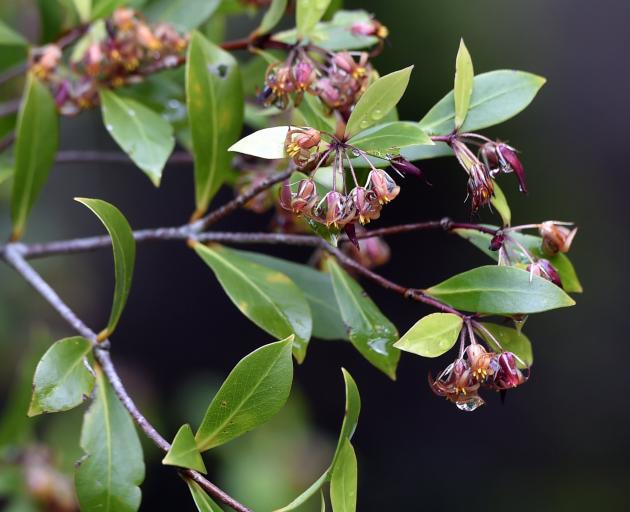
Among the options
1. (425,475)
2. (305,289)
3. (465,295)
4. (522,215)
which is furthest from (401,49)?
(465,295)

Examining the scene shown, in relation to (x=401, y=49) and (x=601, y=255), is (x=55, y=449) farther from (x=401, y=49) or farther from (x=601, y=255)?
(x=601, y=255)

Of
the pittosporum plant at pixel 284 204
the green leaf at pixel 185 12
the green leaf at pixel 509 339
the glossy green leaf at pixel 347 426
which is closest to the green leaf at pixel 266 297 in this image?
the pittosporum plant at pixel 284 204

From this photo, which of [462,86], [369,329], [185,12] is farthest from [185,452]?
[185,12]

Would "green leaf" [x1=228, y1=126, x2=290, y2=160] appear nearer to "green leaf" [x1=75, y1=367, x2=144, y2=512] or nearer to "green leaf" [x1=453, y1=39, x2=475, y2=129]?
"green leaf" [x1=453, y1=39, x2=475, y2=129]

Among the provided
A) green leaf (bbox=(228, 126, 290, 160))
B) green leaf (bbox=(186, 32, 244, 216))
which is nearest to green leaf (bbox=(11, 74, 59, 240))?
green leaf (bbox=(186, 32, 244, 216))

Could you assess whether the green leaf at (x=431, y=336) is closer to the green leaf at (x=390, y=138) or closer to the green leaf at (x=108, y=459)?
the green leaf at (x=390, y=138)

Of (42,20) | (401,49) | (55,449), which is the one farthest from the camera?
(401,49)
